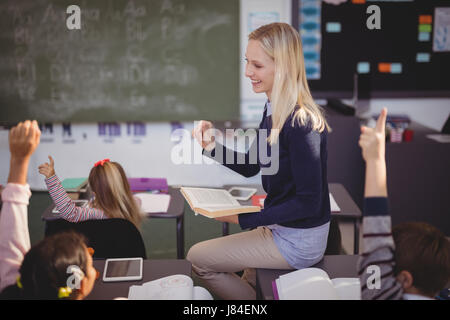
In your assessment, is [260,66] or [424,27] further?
[424,27]

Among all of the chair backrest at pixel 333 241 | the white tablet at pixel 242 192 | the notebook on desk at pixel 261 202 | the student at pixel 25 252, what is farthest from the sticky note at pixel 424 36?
the student at pixel 25 252

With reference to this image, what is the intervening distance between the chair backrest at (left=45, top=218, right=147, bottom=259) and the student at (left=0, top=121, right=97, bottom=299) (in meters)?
0.65

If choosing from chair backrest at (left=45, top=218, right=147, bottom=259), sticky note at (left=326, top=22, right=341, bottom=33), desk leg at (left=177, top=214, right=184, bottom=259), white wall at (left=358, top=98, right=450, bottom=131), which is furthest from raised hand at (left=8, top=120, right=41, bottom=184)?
white wall at (left=358, top=98, right=450, bottom=131)

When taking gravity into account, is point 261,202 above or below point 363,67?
below

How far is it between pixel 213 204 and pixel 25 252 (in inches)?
27.0

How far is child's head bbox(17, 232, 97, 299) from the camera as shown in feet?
3.89

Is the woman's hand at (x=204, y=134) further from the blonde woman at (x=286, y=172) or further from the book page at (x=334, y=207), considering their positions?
the book page at (x=334, y=207)

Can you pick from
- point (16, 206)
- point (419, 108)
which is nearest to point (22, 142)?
point (16, 206)

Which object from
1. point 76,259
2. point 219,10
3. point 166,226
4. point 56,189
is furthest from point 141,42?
point 76,259

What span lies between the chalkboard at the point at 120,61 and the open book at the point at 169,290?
2.94m

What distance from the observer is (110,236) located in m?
1.91

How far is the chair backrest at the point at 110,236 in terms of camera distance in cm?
190

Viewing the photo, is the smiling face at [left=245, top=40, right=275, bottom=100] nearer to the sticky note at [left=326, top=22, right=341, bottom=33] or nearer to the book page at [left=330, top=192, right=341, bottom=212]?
the book page at [left=330, top=192, right=341, bottom=212]
